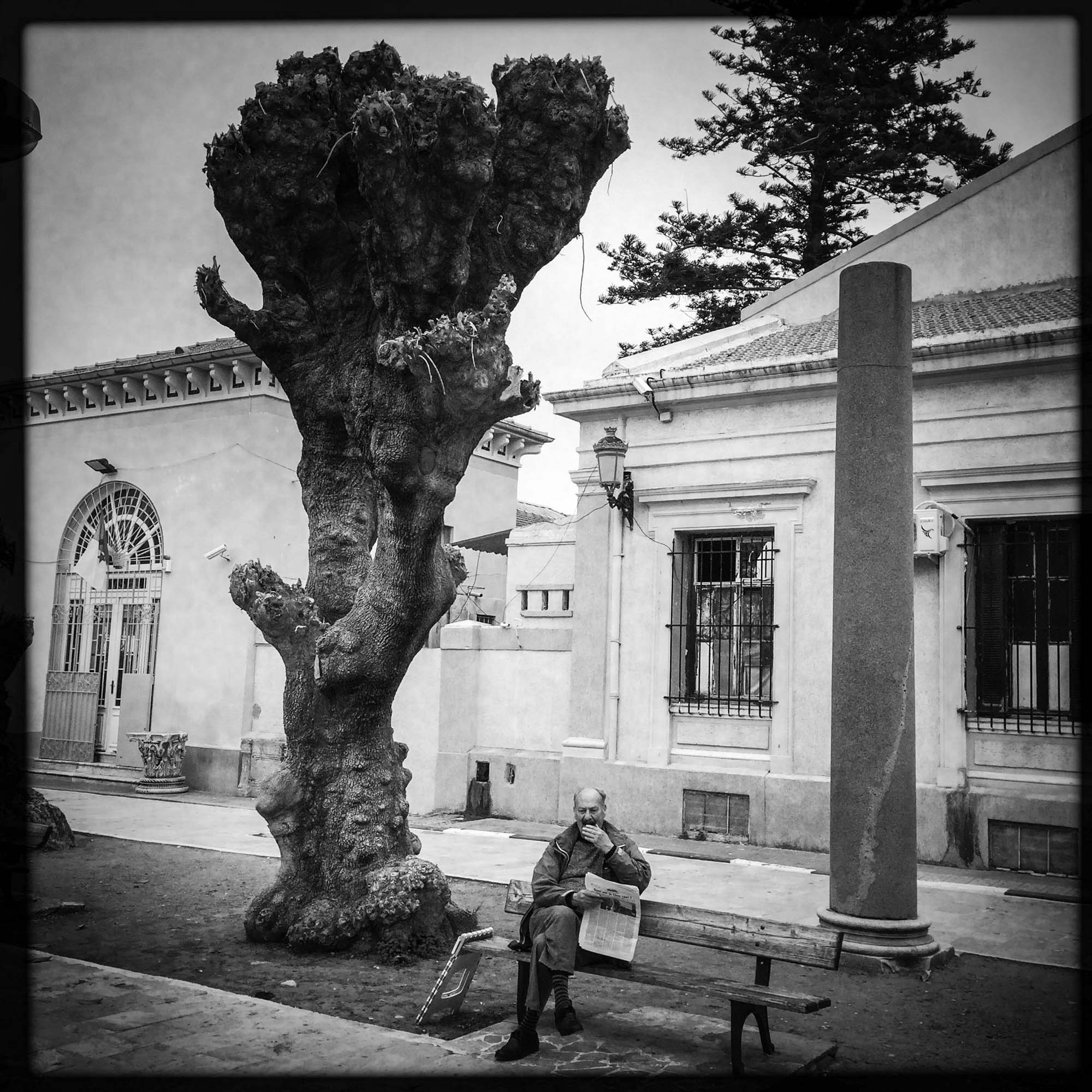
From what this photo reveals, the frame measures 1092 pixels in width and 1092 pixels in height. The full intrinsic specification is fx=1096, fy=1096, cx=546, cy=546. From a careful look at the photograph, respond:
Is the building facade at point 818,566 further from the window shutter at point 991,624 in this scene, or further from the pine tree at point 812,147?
the pine tree at point 812,147

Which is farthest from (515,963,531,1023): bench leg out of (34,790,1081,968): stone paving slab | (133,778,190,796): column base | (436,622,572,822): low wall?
(133,778,190,796): column base

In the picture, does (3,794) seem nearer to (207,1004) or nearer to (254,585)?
(254,585)

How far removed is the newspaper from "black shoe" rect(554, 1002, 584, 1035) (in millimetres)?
303

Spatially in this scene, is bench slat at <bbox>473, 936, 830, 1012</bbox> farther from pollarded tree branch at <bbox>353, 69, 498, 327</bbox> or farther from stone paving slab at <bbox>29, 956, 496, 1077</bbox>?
pollarded tree branch at <bbox>353, 69, 498, 327</bbox>

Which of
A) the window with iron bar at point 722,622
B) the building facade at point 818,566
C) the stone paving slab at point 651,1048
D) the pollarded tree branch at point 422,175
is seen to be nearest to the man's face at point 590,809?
the stone paving slab at point 651,1048

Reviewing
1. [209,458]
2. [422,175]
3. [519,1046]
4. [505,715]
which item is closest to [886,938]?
[519,1046]

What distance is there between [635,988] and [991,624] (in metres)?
6.26

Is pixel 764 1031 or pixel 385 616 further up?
pixel 385 616

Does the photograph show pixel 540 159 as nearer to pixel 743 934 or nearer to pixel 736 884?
pixel 743 934

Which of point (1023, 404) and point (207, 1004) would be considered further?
point (1023, 404)

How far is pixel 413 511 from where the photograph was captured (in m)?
7.21

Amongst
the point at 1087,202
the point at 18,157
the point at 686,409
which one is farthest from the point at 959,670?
the point at 18,157

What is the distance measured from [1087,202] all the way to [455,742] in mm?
9818

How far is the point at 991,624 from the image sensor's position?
36.1 feet
